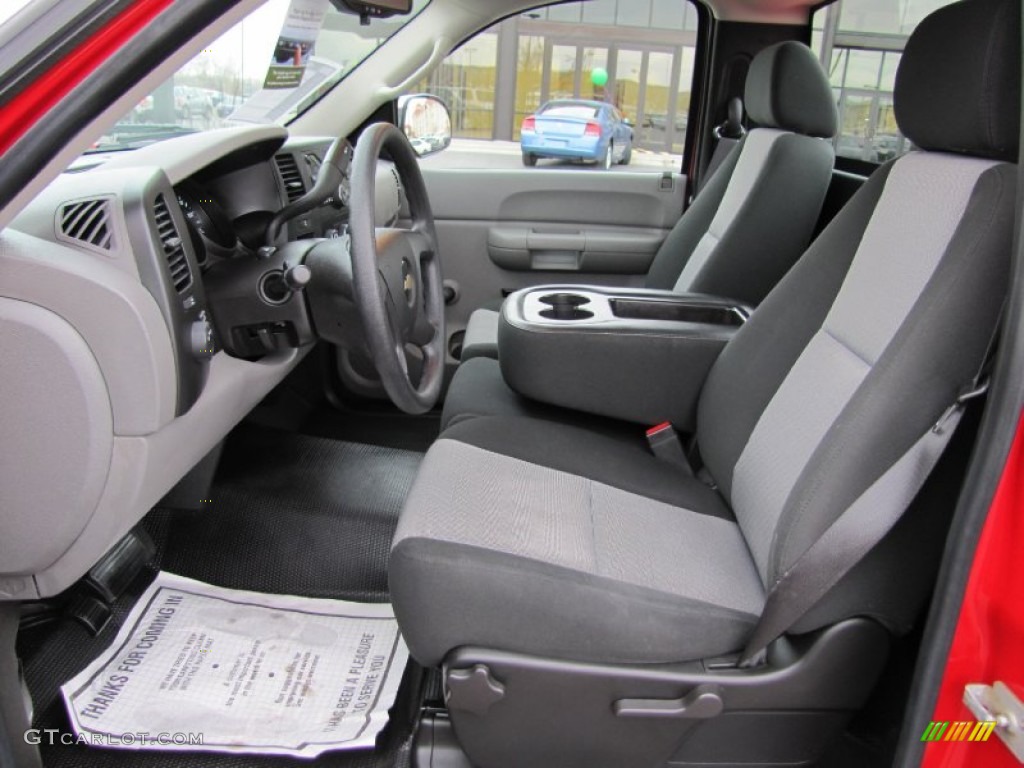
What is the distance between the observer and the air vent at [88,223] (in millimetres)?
1093

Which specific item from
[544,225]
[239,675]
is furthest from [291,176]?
[544,225]

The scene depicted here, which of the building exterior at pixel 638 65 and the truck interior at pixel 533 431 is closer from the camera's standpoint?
the truck interior at pixel 533 431

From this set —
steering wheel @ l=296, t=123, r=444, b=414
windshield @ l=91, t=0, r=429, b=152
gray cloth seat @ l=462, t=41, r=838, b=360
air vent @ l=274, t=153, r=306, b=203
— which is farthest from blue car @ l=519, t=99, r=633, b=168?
steering wheel @ l=296, t=123, r=444, b=414

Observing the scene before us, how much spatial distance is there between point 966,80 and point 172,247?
106 centimetres

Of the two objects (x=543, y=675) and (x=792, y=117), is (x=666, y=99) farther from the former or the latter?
(x=543, y=675)

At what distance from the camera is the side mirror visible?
2605 millimetres

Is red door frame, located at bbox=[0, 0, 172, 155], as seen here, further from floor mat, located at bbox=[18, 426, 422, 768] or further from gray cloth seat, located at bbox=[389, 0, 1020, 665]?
floor mat, located at bbox=[18, 426, 422, 768]

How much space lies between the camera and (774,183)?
194 centimetres

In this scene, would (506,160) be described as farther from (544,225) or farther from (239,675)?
(239,675)

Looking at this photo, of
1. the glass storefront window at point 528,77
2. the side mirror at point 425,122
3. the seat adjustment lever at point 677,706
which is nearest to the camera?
the seat adjustment lever at point 677,706

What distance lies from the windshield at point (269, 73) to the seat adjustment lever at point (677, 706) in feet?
4.21

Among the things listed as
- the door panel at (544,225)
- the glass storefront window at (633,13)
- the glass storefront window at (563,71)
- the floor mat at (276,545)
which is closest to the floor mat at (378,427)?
the floor mat at (276,545)

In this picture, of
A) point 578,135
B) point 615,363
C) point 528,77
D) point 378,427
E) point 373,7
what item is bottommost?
point 378,427

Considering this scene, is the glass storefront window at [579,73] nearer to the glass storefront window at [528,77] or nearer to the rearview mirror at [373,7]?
the glass storefront window at [528,77]
